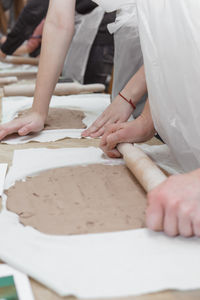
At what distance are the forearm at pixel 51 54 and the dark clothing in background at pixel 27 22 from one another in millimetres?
1032

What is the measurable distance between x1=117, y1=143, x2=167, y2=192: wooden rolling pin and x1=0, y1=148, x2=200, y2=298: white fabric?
Answer: 124 mm

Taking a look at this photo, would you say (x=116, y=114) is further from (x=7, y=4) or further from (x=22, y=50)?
(x=7, y=4)

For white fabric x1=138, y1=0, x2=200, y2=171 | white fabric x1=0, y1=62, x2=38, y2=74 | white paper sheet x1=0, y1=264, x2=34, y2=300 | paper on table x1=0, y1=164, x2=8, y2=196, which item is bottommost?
white fabric x1=0, y1=62, x2=38, y2=74

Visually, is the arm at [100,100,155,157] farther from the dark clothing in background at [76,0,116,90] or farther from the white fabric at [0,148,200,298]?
the dark clothing in background at [76,0,116,90]

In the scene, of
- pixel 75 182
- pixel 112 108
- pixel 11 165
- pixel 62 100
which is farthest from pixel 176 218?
pixel 62 100

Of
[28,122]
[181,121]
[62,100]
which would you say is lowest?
[62,100]

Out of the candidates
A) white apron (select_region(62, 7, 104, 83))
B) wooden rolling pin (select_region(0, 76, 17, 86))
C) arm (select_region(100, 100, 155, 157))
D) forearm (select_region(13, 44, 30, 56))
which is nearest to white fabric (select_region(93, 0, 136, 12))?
arm (select_region(100, 100, 155, 157))

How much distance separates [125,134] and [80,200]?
0.26 metres

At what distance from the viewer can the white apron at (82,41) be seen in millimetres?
1938

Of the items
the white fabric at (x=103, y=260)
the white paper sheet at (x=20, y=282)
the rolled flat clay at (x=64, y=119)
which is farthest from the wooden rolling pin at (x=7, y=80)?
the white paper sheet at (x=20, y=282)

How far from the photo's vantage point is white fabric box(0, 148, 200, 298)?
19.9 inches

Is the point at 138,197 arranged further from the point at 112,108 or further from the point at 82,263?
the point at 112,108

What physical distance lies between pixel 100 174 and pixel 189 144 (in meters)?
0.20

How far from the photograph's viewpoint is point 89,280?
51 cm
